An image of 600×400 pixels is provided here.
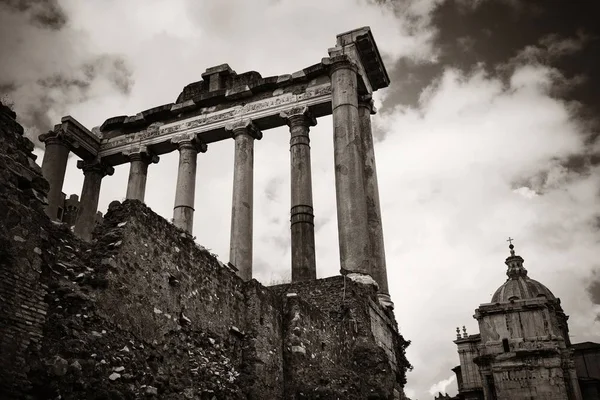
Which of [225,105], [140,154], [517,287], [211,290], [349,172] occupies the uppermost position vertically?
[517,287]

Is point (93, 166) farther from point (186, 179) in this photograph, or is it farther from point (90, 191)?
point (186, 179)

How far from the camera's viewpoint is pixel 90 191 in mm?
20938

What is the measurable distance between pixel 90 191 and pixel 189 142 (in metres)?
4.54

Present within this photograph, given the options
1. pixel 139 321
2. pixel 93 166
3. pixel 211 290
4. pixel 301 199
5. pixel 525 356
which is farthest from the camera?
pixel 525 356

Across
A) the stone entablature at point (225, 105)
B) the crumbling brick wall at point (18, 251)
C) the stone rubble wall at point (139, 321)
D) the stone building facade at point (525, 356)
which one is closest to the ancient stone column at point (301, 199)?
the stone entablature at point (225, 105)

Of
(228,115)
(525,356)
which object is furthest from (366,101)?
(525,356)

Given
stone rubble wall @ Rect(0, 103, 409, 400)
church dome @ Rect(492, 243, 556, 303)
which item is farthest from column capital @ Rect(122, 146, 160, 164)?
church dome @ Rect(492, 243, 556, 303)

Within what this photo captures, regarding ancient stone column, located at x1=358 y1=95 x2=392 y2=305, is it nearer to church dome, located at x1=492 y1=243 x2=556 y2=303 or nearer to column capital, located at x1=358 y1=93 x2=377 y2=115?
column capital, located at x1=358 y1=93 x2=377 y2=115

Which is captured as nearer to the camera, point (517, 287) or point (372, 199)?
point (372, 199)

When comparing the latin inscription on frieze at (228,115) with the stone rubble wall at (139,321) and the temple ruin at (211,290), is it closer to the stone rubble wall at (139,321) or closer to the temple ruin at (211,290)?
the temple ruin at (211,290)

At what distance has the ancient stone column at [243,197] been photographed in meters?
16.6

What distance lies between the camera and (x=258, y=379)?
8406 mm

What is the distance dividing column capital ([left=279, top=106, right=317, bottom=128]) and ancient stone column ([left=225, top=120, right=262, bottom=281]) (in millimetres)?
1432

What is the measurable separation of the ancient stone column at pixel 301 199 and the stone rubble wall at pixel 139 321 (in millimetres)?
5040
